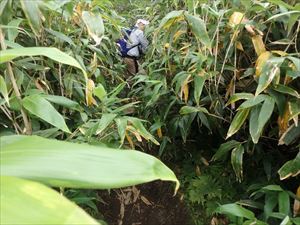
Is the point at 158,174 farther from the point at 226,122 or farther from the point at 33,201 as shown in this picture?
the point at 226,122

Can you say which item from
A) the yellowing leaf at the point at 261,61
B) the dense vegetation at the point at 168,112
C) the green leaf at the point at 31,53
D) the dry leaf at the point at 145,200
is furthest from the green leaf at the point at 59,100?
the dry leaf at the point at 145,200

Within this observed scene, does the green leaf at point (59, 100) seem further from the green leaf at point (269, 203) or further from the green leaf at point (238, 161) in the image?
the green leaf at point (269, 203)

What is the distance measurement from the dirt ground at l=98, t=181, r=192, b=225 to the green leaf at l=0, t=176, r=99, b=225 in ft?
5.14

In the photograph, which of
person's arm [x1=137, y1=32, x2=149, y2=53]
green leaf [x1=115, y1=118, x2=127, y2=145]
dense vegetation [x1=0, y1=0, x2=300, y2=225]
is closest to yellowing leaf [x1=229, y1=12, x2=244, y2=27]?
dense vegetation [x1=0, y1=0, x2=300, y2=225]

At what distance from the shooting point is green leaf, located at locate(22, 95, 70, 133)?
0.92 metres

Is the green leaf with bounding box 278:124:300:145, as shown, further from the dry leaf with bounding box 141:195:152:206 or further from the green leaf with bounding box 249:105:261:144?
the dry leaf with bounding box 141:195:152:206

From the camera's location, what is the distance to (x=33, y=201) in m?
0.34

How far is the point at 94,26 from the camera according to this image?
48.6 inches

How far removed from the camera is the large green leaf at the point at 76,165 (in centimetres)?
40

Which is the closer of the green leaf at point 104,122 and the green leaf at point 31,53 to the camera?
the green leaf at point 31,53

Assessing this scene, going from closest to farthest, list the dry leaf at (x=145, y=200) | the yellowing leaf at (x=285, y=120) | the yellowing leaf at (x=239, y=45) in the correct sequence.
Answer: the yellowing leaf at (x=285, y=120), the yellowing leaf at (x=239, y=45), the dry leaf at (x=145, y=200)

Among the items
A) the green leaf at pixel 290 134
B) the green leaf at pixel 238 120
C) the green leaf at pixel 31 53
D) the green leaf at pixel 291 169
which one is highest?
the green leaf at pixel 31 53

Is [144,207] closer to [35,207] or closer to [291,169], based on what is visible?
[291,169]

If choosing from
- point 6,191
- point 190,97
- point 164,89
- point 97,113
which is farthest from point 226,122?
point 6,191
